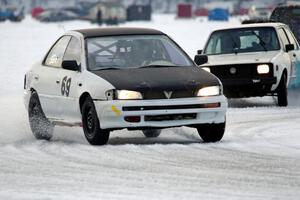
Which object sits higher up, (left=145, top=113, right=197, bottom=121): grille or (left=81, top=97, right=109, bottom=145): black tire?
(left=145, top=113, right=197, bottom=121): grille

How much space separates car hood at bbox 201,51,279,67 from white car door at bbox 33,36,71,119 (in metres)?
5.07

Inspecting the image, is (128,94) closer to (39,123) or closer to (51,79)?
(51,79)

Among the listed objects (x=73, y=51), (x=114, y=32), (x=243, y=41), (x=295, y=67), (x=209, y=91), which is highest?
(x=114, y=32)

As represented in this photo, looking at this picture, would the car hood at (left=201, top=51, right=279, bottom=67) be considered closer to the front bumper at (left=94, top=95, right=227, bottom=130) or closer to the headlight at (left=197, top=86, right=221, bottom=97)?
the headlight at (left=197, top=86, right=221, bottom=97)

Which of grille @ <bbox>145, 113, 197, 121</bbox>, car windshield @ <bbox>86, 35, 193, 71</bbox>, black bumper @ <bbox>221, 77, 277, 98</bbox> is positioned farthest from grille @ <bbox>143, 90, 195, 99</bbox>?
black bumper @ <bbox>221, 77, 277, 98</bbox>

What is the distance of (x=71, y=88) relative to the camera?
13.6 m

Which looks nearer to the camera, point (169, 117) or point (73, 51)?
point (169, 117)

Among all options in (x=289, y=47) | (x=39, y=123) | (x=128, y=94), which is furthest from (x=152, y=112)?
(x=289, y=47)

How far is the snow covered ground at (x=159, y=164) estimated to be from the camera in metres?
9.24

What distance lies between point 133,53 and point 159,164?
2.92 meters

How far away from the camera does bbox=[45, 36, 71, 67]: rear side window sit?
570 inches

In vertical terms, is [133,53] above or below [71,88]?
above

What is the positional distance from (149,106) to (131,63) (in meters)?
1.14

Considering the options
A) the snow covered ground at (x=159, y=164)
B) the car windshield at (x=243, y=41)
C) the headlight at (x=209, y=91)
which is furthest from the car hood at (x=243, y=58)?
the headlight at (x=209, y=91)
